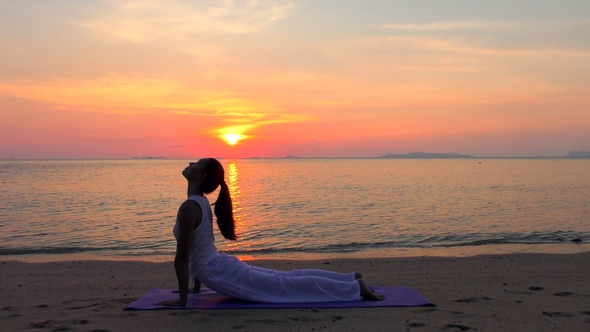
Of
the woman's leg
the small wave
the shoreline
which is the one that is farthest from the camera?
the small wave

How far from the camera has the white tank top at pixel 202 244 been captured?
5714 mm

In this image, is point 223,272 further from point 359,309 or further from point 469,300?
point 469,300

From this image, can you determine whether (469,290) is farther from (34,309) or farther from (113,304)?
(34,309)

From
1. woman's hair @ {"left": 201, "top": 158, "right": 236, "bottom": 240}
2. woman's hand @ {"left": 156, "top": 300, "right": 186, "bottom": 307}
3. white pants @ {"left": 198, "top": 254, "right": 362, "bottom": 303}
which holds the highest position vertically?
woman's hair @ {"left": 201, "top": 158, "right": 236, "bottom": 240}

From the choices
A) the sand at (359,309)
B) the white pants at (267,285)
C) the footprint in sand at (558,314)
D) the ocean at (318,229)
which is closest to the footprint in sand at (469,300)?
the sand at (359,309)

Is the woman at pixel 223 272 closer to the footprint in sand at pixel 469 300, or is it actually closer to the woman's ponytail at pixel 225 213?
the woman's ponytail at pixel 225 213

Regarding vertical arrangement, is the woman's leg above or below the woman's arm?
below

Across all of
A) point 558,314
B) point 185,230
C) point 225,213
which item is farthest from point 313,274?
point 558,314

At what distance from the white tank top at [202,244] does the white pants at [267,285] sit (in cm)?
8

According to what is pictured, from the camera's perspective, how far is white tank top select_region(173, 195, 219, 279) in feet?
18.7

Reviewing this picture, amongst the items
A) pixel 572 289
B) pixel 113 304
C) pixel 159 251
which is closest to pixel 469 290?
pixel 572 289

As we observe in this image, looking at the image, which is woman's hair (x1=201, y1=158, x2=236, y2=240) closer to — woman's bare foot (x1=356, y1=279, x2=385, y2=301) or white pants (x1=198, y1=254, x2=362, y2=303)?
white pants (x1=198, y1=254, x2=362, y2=303)

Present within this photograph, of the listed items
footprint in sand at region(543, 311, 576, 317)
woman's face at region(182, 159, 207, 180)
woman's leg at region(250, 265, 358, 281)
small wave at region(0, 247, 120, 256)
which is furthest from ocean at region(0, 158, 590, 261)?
woman's face at region(182, 159, 207, 180)

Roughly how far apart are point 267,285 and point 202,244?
99 centimetres
